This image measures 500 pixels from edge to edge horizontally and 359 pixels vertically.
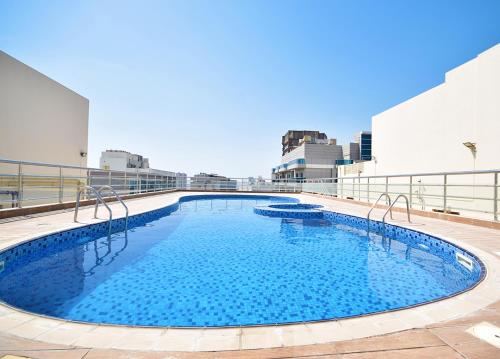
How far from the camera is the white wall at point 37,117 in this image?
404 inches

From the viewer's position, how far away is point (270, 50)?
1236 centimetres

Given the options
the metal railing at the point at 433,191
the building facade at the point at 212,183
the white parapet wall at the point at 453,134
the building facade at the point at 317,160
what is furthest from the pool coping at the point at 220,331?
the building facade at the point at 317,160

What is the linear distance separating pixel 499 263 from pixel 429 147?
48.9 feet

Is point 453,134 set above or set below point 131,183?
above

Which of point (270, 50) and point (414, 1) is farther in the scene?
point (270, 50)

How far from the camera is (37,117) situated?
39.1ft

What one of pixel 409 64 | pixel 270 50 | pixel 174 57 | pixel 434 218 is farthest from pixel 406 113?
pixel 174 57

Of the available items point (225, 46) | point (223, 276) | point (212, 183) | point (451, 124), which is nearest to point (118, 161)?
point (212, 183)

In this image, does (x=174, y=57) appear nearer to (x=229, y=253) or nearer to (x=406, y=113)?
(x=229, y=253)

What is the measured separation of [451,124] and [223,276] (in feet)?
51.0

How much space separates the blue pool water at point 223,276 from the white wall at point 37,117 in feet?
28.9

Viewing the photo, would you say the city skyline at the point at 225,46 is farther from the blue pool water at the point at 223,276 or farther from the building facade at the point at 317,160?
the building facade at the point at 317,160

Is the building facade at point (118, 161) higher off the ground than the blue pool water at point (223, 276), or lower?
higher

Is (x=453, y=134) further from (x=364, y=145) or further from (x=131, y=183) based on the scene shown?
(x=364, y=145)
